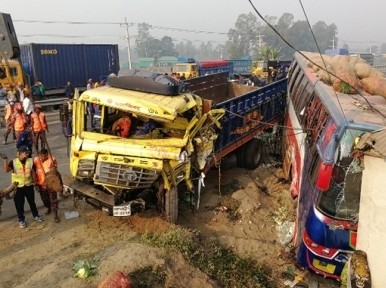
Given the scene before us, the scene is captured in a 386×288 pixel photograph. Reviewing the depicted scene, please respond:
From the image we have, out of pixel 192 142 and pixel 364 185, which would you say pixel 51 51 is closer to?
pixel 192 142

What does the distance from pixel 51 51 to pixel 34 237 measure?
16.0m

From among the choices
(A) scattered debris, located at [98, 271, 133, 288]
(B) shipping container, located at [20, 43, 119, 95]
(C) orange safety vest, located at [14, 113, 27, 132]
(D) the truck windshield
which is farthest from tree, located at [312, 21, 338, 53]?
(A) scattered debris, located at [98, 271, 133, 288]

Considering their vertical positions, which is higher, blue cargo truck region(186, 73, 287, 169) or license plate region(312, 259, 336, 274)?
blue cargo truck region(186, 73, 287, 169)

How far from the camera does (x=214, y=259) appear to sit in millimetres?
5543

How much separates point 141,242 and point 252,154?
180 inches

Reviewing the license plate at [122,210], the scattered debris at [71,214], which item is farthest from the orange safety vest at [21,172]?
the license plate at [122,210]

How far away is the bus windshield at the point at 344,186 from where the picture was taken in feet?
14.2

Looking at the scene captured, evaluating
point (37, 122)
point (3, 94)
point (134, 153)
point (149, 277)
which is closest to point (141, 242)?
point (149, 277)

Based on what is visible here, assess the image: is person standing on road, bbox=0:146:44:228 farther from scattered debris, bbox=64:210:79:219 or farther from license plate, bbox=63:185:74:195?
scattered debris, bbox=64:210:79:219

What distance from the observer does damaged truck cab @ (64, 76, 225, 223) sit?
553 cm

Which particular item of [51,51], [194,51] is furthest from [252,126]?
[194,51]

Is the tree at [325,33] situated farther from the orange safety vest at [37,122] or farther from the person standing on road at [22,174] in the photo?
the person standing on road at [22,174]

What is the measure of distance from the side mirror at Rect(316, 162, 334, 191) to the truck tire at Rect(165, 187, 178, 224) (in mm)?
2421

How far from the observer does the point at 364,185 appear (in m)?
4.23
